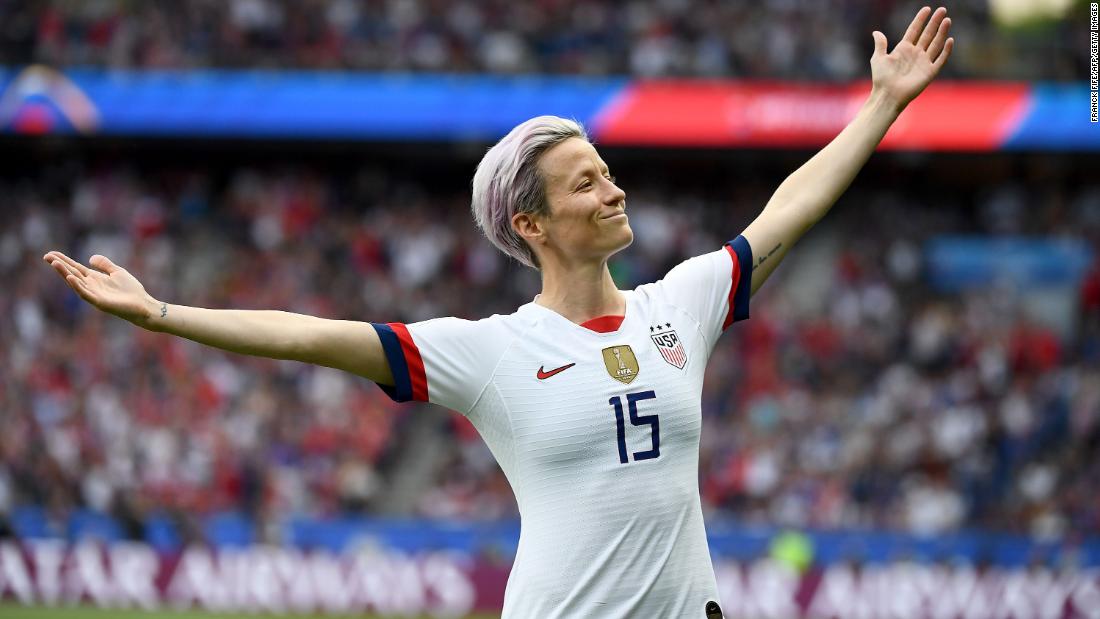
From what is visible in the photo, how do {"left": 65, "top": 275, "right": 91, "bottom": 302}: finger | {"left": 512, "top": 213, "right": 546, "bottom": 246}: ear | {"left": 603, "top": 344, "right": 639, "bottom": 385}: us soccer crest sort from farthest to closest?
1. {"left": 512, "top": 213, "right": 546, "bottom": 246}: ear
2. {"left": 603, "top": 344, "right": 639, "bottom": 385}: us soccer crest
3. {"left": 65, "top": 275, "right": 91, "bottom": 302}: finger

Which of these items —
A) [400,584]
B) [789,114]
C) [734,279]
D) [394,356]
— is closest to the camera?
[394,356]

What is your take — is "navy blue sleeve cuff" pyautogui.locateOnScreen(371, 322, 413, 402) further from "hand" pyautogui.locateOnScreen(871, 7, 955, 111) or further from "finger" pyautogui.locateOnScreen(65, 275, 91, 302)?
"hand" pyautogui.locateOnScreen(871, 7, 955, 111)

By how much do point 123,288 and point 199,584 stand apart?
13.8 metres

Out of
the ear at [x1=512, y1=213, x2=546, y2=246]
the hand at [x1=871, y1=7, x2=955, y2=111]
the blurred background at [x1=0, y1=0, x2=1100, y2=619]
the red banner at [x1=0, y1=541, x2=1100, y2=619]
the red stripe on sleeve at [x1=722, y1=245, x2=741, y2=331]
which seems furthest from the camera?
the blurred background at [x1=0, y1=0, x2=1100, y2=619]

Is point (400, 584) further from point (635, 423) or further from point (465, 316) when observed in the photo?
point (635, 423)

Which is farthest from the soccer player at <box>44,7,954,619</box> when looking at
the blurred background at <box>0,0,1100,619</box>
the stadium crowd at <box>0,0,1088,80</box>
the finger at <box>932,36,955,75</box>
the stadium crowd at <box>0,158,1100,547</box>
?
the stadium crowd at <box>0,0,1088,80</box>

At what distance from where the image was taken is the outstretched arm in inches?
170

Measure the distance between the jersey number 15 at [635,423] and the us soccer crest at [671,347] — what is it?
0.19 meters

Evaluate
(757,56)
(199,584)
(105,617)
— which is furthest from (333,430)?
(757,56)

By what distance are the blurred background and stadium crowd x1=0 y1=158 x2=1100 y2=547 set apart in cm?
5

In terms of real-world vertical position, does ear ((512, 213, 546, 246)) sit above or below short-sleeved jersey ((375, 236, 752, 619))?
above

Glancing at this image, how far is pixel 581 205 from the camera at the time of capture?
398cm

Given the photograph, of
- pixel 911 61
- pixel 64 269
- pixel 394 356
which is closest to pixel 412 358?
pixel 394 356

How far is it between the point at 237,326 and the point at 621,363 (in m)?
0.97
